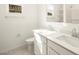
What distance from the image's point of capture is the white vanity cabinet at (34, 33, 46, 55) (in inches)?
73.5

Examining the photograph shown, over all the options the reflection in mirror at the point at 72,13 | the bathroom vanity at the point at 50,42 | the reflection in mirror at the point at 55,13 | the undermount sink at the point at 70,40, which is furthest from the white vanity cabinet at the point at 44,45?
the reflection in mirror at the point at 72,13

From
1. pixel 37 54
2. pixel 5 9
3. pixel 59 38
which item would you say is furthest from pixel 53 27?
pixel 5 9

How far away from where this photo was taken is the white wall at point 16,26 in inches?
70.9

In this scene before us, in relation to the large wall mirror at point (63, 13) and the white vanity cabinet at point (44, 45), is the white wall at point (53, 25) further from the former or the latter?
the white vanity cabinet at point (44, 45)

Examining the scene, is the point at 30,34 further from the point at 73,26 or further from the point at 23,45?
the point at 73,26

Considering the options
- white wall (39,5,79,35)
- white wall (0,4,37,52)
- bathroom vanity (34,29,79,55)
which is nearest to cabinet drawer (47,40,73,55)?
bathroom vanity (34,29,79,55)

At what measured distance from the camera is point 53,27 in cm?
188

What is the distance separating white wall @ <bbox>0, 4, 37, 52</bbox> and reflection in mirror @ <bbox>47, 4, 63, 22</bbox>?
0.75 ft

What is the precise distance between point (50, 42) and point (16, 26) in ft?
1.99

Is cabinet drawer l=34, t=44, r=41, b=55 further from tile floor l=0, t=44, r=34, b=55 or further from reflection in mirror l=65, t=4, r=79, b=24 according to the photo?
reflection in mirror l=65, t=4, r=79, b=24

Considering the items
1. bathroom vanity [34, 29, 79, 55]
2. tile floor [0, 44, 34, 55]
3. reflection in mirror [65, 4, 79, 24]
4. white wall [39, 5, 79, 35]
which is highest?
reflection in mirror [65, 4, 79, 24]

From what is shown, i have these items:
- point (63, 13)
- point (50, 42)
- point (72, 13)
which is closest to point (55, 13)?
point (63, 13)

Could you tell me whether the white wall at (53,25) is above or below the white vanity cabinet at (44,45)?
above
